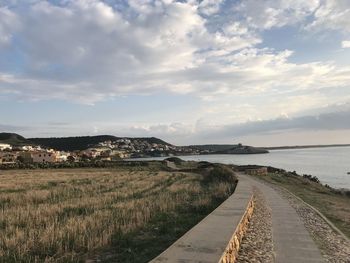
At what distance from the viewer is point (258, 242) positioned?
11.5 metres

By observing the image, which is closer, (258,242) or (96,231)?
(258,242)

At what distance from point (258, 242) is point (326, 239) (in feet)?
7.01

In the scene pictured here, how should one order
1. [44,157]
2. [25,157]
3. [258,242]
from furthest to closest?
[25,157]
[44,157]
[258,242]

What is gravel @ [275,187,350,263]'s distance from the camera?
10.3m

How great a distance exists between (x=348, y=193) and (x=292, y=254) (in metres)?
31.0

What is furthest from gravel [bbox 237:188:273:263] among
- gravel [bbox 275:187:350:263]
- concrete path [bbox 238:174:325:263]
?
gravel [bbox 275:187:350:263]

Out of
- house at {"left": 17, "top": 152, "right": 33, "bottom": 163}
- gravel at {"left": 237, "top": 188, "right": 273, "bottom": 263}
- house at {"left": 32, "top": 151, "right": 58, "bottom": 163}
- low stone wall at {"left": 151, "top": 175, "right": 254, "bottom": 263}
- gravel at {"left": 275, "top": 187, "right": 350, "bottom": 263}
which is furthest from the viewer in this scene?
house at {"left": 32, "top": 151, "right": 58, "bottom": 163}

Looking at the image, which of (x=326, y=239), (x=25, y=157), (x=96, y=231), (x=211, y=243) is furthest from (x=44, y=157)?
(x=211, y=243)

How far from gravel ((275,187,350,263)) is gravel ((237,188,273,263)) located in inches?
48.0

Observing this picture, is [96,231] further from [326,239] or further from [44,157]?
[44,157]

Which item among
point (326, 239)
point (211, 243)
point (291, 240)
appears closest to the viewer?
point (211, 243)

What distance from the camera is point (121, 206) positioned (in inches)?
701

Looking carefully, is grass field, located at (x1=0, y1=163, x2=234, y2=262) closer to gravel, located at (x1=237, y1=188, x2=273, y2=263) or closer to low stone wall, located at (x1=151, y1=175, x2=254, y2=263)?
low stone wall, located at (x1=151, y1=175, x2=254, y2=263)

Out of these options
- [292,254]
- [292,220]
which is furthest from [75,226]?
[292,220]
